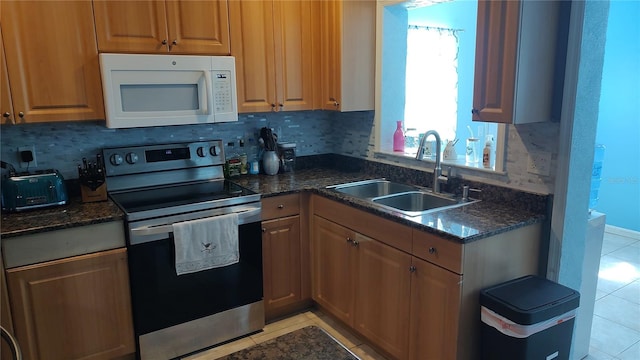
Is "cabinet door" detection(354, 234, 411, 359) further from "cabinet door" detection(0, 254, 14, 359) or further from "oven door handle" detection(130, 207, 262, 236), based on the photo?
"cabinet door" detection(0, 254, 14, 359)

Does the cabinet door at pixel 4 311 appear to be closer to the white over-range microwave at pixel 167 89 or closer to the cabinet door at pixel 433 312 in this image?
the white over-range microwave at pixel 167 89

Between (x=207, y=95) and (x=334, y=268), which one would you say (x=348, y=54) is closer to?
(x=207, y=95)

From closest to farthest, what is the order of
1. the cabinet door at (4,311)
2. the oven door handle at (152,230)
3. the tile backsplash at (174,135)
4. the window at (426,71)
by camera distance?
the cabinet door at (4,311), the oven door handle at (152,230), the tile backsplash at (174,135), the window at (426,71)

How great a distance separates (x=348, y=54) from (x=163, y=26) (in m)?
1.14

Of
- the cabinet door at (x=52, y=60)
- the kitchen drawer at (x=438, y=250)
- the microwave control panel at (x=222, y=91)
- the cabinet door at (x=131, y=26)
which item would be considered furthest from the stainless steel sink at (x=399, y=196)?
the cabinet door at (x=52, y=60)

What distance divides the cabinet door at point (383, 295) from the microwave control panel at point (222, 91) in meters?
1.10

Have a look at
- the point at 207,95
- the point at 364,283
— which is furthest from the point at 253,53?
the point at 364,283

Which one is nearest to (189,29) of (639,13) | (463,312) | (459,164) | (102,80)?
(102,80)

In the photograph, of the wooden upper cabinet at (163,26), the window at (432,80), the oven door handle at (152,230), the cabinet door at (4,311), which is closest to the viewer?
the cabinet door at (4,311)

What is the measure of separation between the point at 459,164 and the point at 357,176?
2.51 feet

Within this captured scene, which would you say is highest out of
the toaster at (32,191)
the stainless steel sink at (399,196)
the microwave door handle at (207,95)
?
the microwave door handle at (207,95)

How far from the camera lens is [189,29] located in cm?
257

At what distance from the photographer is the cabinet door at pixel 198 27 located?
2527 millimetres

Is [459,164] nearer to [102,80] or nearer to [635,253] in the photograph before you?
[102,80]
